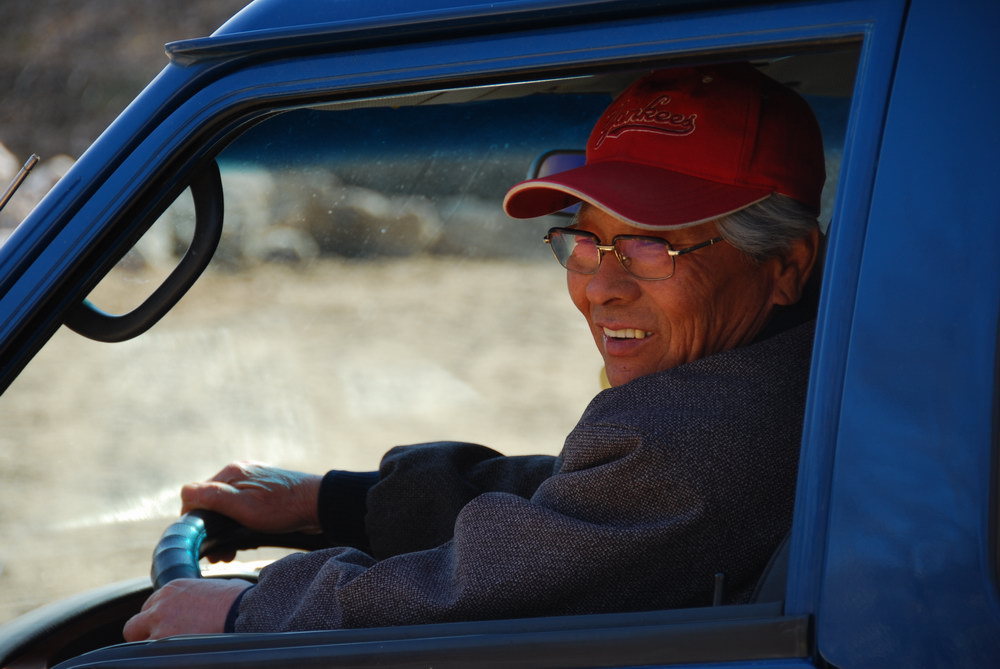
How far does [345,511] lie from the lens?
2186 millimetres

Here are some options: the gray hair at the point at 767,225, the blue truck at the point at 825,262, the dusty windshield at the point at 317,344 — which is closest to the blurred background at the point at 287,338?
the dusty windshield at the point at 317,344

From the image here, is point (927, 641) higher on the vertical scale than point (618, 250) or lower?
lower

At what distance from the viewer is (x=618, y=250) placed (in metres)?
1.76

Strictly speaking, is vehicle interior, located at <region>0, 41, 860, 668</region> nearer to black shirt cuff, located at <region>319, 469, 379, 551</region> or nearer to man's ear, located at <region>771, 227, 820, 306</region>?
black shirt cuff, located at <region>319, 469, 379, 551</region>

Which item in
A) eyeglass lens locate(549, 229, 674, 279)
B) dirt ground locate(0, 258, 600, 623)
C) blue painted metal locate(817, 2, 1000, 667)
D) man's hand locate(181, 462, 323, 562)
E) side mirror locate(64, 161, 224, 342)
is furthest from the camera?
dirt ground locate(0, 258, 600, 623)

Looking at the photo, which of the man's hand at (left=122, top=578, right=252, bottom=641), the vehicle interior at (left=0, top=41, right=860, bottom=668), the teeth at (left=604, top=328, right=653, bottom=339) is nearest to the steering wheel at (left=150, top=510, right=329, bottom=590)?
the vehicle interior at (left=0, top=41, right=860, bottom=668)

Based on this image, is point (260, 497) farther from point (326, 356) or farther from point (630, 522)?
point (326, 356)

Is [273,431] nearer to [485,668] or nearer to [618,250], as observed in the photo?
[618,250]

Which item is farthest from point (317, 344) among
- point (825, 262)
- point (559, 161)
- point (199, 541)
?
point (825, 262)

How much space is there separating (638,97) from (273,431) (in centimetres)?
557

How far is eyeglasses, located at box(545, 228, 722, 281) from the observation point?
1714 millimetres

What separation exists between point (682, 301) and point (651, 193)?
0.19 m

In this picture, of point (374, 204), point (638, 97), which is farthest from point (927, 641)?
point (374, 204)

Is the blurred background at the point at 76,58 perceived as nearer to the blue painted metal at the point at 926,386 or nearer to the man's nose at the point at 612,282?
the man's nose at the point at 612,282
